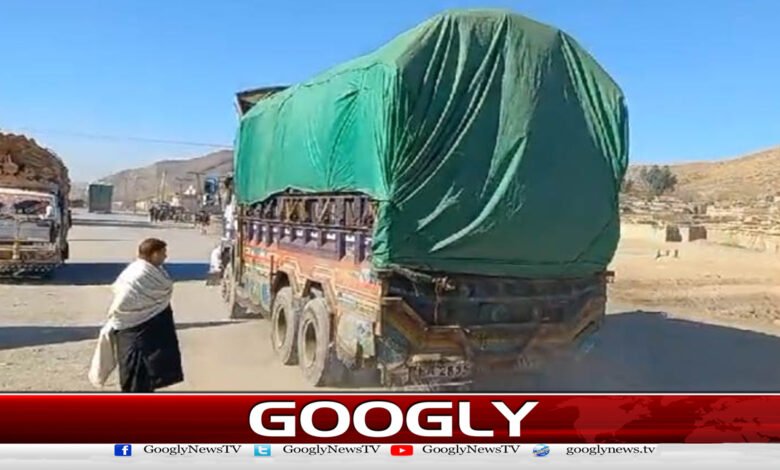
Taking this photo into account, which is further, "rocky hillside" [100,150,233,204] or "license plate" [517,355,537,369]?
"rocky hillside" [100,150,233,204]

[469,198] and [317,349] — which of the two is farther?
[317,349]

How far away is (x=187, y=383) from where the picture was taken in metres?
4.63

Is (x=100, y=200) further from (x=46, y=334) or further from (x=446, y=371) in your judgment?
(x=446, y=371)

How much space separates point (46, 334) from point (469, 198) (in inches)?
190

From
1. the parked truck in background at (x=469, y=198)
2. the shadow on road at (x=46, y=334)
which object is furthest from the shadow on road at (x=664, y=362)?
the shadow on road at (x=46, y=334)

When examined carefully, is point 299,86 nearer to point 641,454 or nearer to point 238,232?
point 238,232

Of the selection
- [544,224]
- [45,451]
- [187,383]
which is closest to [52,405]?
Answer: [45,451]

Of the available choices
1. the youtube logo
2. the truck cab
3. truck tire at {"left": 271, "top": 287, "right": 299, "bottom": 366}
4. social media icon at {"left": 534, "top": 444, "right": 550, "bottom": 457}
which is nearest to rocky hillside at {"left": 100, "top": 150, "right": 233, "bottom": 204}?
truck tire at {"left": 271, "top": 287, "right": 299, "bottom": 366}

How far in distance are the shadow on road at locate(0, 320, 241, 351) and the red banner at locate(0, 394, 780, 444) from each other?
126 inches

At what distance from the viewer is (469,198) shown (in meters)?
4.62

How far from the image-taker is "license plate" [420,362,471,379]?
15.8ft

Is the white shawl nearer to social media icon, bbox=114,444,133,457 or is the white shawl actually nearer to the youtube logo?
social media icon, bbox=114,444,133,457

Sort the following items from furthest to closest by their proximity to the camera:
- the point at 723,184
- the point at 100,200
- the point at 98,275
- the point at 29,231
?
the point at 723,184 → the point at 98,275 → the point at 29,231 → the point at 100,200

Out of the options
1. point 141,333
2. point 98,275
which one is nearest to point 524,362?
point 141,333
